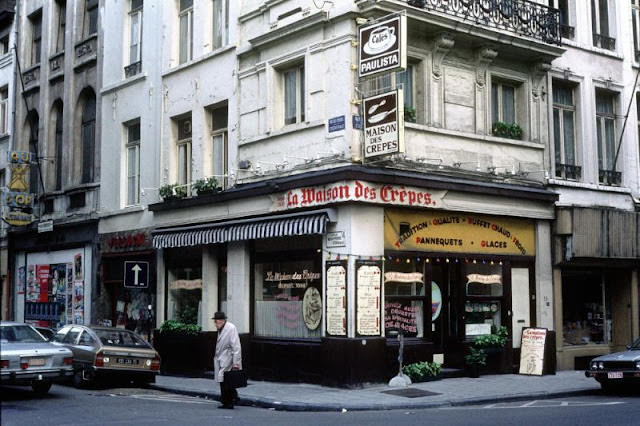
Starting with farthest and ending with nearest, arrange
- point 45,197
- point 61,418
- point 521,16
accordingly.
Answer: point 45,197
point 521,16
point 61,418

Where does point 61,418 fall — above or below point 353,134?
below

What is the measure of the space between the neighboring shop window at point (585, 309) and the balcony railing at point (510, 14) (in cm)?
640

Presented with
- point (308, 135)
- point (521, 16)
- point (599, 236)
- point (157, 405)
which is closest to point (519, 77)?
point (521, 16)

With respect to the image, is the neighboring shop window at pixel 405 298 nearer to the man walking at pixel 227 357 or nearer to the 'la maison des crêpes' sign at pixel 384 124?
the 'la maison des crêpes' sign at pixel 384 124

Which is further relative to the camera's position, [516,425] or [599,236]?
[599,236]

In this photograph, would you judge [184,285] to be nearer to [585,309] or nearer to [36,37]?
[585,309]

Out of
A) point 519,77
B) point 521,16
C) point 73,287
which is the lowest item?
point 73,287

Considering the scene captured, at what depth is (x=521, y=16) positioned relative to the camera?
20.8 meters

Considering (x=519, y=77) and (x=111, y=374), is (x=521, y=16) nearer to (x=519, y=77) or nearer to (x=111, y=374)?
(x=519, y=77)

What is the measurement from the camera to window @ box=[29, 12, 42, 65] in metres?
31.8

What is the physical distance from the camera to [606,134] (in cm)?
2402

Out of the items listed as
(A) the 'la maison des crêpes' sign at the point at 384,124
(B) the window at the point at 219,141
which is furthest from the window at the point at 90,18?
(A) the 'la maison des crêpes' sign at the point at 384,124

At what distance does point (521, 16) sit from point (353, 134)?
6.08 metres

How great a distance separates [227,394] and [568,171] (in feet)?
39.4
